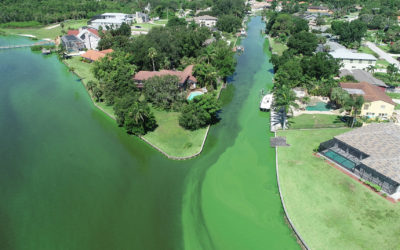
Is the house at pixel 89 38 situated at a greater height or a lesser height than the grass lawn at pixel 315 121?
greater

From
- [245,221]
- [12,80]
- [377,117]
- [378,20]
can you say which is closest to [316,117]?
[377,117]

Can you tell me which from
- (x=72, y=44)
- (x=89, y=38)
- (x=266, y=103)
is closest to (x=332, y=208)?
(x=266, y=103)

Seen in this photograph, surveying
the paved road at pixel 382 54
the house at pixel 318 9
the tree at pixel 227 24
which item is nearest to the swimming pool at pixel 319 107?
the paved road at pixel 382 54

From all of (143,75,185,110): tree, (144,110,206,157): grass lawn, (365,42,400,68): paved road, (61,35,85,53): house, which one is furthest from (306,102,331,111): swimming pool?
(61,35,85,53): house

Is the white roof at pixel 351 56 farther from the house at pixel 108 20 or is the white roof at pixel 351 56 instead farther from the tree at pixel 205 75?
the house at pixel 108 20

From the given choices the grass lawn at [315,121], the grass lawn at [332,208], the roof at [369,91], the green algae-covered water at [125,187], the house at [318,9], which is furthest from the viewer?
the house at [318,9]

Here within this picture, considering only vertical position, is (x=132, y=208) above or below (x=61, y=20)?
below

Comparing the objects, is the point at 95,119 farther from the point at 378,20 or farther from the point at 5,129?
the point at 378,20
